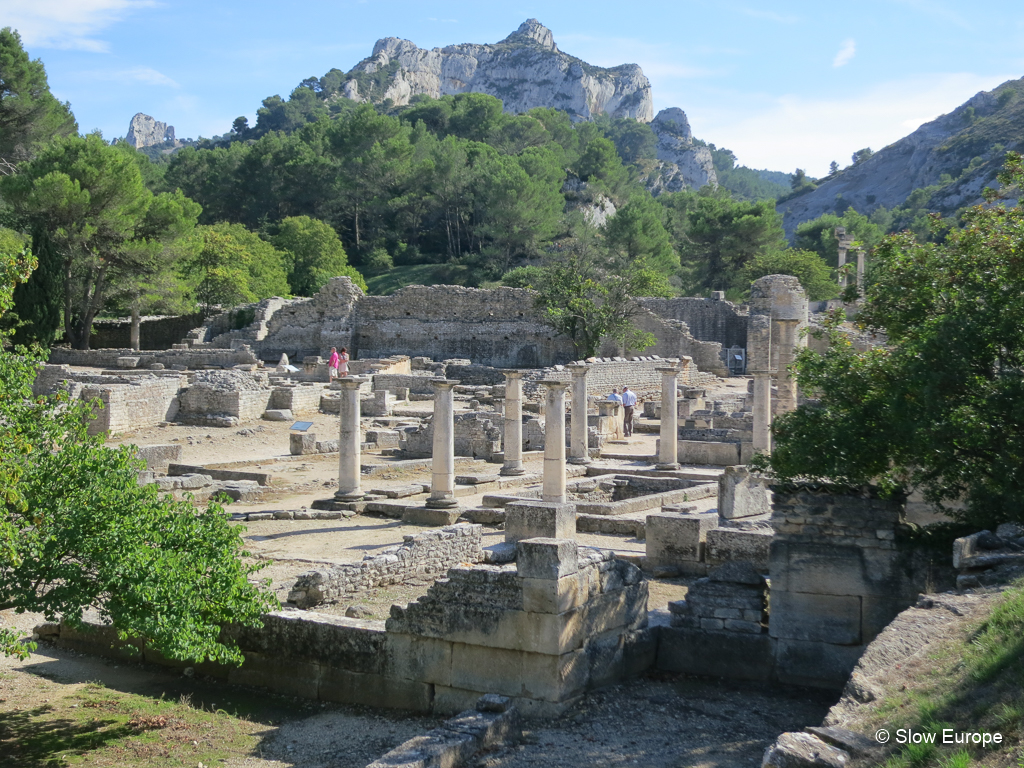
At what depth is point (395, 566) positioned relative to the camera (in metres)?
12.8

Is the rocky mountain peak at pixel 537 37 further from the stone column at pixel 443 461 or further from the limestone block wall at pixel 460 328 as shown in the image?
the stone column at pixel 443 461

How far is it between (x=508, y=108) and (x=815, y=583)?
554 feet

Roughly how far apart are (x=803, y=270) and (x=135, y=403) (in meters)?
39.2

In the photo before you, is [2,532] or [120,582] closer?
[2,532]

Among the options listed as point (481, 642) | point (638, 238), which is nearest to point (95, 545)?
point (481, 642)

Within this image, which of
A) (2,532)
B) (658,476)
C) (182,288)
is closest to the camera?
(2,532)

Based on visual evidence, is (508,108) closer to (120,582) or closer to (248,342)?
(248,342)

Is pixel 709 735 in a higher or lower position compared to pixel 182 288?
lower

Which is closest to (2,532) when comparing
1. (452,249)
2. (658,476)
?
(658,476)

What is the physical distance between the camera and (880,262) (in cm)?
1198

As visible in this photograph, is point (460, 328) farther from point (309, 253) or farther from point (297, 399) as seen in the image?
point (309, 253)

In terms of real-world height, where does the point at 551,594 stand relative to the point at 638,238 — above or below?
below

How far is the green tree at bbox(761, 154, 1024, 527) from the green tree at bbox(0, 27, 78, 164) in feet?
174

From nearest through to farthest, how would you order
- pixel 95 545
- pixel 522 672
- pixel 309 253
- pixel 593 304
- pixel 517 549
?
pixel 95 545 → pixel 522 672 → pixel 517 549 → pixel 593 304 → pixel 309 253
